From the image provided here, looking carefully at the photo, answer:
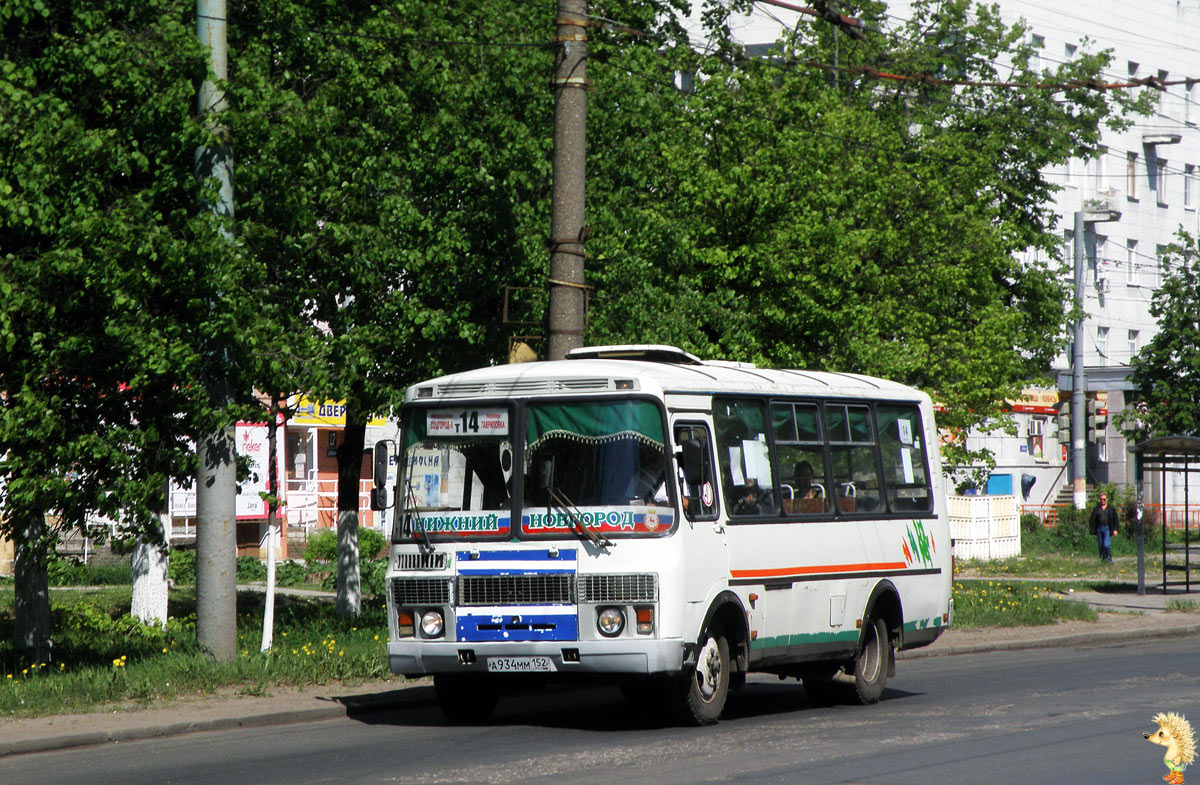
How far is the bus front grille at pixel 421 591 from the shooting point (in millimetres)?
12547

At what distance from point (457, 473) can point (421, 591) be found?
0.93m

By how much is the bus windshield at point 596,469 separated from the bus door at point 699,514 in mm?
169

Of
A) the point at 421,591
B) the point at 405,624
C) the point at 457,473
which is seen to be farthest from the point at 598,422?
the point at 405,624

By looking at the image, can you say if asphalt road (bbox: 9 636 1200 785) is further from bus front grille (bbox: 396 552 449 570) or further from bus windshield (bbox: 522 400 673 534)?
bus windshield (bbox: 522 400 673 534)

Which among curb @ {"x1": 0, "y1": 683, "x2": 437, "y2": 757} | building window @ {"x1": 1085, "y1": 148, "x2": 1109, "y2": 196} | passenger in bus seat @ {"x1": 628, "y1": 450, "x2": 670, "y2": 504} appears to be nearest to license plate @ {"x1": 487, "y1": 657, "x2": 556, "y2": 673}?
passenger in bus seat @ {"x1": 628, "y1": 450, "x2": 670, "y2": 504}

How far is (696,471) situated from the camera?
12391mm

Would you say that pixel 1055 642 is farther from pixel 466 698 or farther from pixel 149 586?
pixel 149 586

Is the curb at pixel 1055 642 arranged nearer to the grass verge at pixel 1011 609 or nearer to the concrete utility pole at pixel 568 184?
the grass verge at pixel 1011 609

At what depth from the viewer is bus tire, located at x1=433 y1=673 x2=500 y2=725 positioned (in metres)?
13.1

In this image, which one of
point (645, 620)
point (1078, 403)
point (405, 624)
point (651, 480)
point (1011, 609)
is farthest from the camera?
point (1078, 403)

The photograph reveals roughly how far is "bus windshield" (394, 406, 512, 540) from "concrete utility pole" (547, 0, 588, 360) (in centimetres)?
285

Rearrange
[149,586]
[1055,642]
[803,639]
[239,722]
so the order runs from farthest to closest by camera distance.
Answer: [1055,642]
[149,586]
[803,639]
[239,722]

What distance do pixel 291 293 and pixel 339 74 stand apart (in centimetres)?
290

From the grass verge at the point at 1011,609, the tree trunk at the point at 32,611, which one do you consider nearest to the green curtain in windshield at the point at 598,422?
the tree trunk at the point at 32,611
